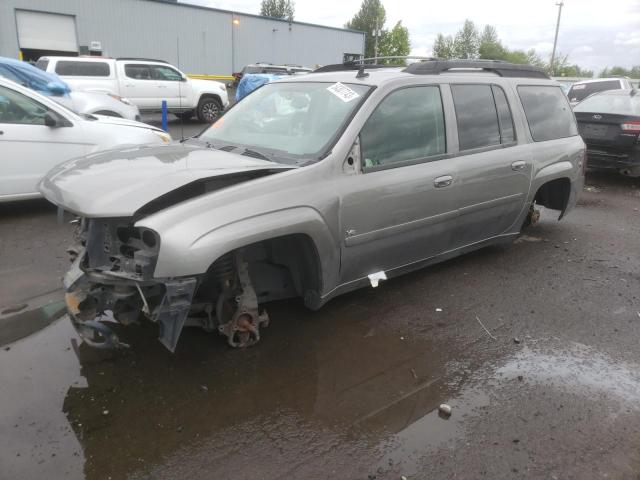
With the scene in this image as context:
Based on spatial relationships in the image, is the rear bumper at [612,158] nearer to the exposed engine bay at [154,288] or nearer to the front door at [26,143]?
the exposed engine bay at [154,288]

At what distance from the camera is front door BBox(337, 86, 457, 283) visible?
3531mm

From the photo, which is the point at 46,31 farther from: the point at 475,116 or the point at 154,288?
the point at 154,288

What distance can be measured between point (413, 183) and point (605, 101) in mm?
7763

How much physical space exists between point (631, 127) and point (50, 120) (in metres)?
8.84

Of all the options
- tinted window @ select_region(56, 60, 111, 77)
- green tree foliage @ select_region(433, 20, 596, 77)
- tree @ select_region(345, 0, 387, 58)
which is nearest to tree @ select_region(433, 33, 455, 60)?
green tree foliage @ select_region(433, 20, 596, 77)

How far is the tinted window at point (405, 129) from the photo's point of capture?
3639mm

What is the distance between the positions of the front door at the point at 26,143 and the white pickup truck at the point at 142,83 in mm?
7979

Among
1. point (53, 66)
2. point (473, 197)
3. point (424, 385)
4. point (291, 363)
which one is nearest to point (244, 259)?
point (291, 363)

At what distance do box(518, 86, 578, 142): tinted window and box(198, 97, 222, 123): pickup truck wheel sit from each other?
12.2 metres

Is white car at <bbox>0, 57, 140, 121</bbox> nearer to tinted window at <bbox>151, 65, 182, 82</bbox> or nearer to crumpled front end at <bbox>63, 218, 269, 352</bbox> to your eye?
tinted window at <bbox>151, 65, 182, 82</bbox>

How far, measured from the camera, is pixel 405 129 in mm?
3852

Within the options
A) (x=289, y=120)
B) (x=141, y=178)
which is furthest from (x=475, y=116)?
(x=141, y=178)

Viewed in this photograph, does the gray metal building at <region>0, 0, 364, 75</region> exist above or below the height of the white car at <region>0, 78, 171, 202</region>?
above

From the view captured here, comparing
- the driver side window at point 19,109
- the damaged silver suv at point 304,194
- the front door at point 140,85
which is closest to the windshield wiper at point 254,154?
the damaged silver suv at point 304,194
